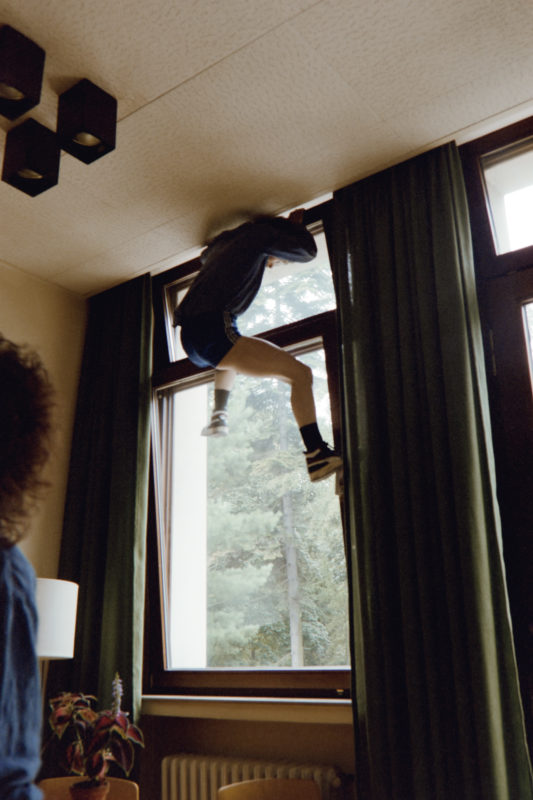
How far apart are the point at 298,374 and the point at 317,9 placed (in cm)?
144

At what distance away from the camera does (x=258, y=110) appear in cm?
273

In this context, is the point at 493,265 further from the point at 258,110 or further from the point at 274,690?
the point at 274,690

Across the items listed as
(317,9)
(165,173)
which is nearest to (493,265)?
(317,9)

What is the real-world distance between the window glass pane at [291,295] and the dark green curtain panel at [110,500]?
2.34 ft

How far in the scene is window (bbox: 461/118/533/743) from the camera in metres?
2.48

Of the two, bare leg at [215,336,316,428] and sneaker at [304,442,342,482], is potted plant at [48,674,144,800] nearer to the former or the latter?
sneaker at [304,442,342,482]

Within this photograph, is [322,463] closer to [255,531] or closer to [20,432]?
[255,531]

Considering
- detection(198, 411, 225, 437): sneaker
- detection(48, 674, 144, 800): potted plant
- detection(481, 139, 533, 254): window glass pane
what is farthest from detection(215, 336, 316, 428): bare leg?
detection(48, 674, 144, 800): potted plant

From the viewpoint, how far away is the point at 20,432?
0.95m

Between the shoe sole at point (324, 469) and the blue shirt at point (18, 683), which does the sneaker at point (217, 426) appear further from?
the blue shirt at point (18, 683)

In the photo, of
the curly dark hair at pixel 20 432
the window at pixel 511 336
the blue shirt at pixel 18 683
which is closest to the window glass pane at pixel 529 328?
the window at pixel 511 336

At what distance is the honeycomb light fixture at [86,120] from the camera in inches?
99.0

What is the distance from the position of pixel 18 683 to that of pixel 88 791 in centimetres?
173

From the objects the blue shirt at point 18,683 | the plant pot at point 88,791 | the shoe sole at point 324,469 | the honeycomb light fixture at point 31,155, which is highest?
the honeycomb light fixture at point 31,155
